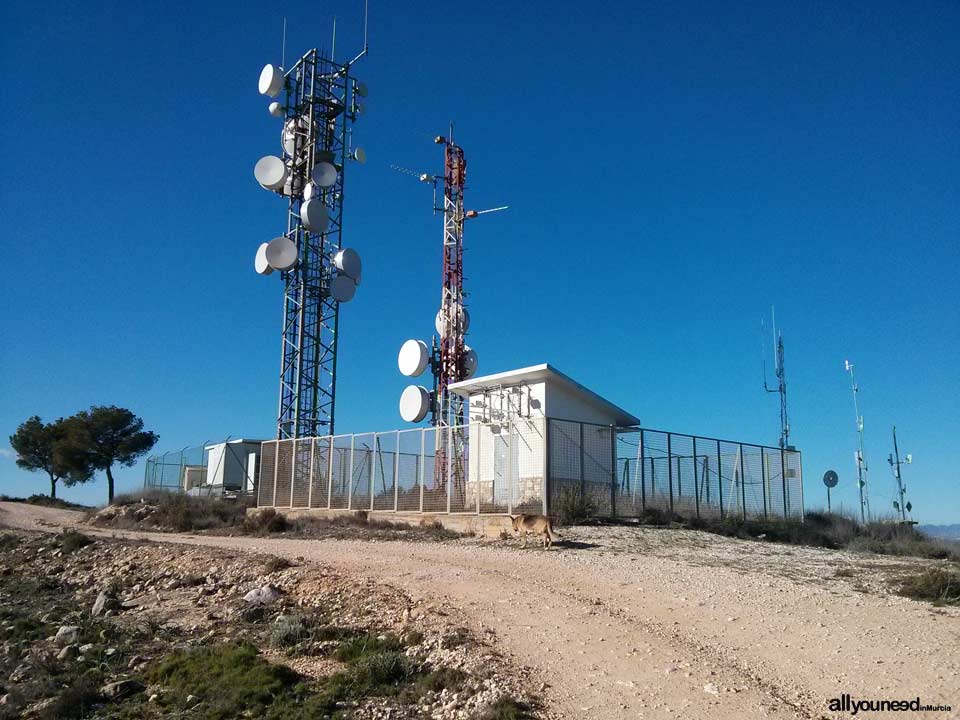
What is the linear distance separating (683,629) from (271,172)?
31382 mm

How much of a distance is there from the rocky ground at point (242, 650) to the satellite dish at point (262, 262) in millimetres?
21242

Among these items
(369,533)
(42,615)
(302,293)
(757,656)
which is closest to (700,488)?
(369,533)

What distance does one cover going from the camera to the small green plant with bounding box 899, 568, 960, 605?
40.1ft

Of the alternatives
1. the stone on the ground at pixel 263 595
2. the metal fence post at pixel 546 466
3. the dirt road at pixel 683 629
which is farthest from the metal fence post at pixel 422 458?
the stone on the ground at pixel 263 595

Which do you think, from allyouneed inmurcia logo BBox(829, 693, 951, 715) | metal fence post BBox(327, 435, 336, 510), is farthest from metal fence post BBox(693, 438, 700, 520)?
allyouneed inmurcia logo BBox(829, 693, 951, 715)

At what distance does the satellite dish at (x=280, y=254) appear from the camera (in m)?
35.6

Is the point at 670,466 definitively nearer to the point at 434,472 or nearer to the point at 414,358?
the point at 434,472

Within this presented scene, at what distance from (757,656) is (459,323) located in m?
25.0

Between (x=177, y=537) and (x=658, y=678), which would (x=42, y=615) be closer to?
(x=177, y=537)

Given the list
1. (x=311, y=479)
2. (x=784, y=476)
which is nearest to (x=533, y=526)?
(x=311, y=479)

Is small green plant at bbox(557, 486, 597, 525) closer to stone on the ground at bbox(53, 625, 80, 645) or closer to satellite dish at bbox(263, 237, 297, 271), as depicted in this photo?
stone on the ground at bbox(53, 625, 80, 645)

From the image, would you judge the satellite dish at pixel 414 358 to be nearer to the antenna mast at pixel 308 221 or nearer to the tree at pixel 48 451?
the antenna mast at pixel 308 221

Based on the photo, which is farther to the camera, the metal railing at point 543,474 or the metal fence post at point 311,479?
the metal fence post at point 311,479

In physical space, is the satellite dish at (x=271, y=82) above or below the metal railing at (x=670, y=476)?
above
